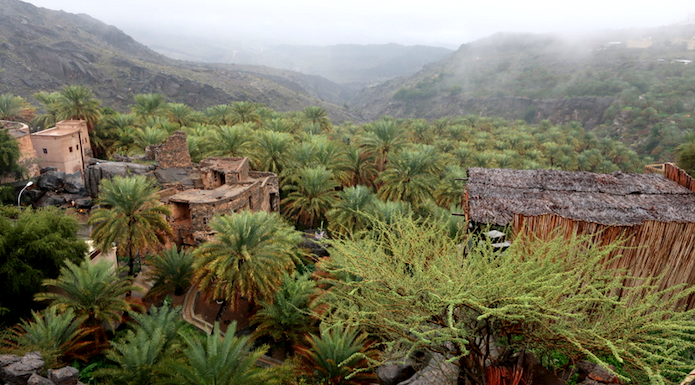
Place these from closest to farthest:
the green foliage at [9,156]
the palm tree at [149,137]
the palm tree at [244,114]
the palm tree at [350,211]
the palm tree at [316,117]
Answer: the palm tree at [350,211] → the green foliage at [9,156] → the palm tree at [149,137] → the palm tree at [244,114] → the palm tree at [316,117]

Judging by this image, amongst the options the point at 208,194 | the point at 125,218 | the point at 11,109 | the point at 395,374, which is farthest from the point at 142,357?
the point at 11,109

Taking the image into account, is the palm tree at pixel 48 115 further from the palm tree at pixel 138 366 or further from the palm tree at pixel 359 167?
the palm tree at pixel 138 366

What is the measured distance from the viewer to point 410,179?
25.4 m

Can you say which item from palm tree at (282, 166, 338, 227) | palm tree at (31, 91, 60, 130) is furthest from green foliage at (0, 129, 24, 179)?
palm tree at (282, 166, 338, 227)

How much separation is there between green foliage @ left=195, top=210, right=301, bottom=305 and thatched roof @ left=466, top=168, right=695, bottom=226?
8.16 metres

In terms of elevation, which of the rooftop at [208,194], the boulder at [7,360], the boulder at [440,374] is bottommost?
the boulder at [7,360]

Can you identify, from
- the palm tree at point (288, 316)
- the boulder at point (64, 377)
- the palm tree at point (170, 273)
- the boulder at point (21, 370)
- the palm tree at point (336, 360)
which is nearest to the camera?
the boulder at point (21, 370)

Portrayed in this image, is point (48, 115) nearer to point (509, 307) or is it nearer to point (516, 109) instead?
point (509, 307)

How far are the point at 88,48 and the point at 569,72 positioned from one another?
142268 mm

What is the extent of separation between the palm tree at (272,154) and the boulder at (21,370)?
1956 cm

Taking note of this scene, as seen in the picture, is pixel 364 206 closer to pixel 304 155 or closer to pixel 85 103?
pixel 304 155

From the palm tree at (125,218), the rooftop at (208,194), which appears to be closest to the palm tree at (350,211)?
the rooftop at (208,194)

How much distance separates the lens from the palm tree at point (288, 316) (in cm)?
1509

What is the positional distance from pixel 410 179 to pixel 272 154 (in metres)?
10.7
